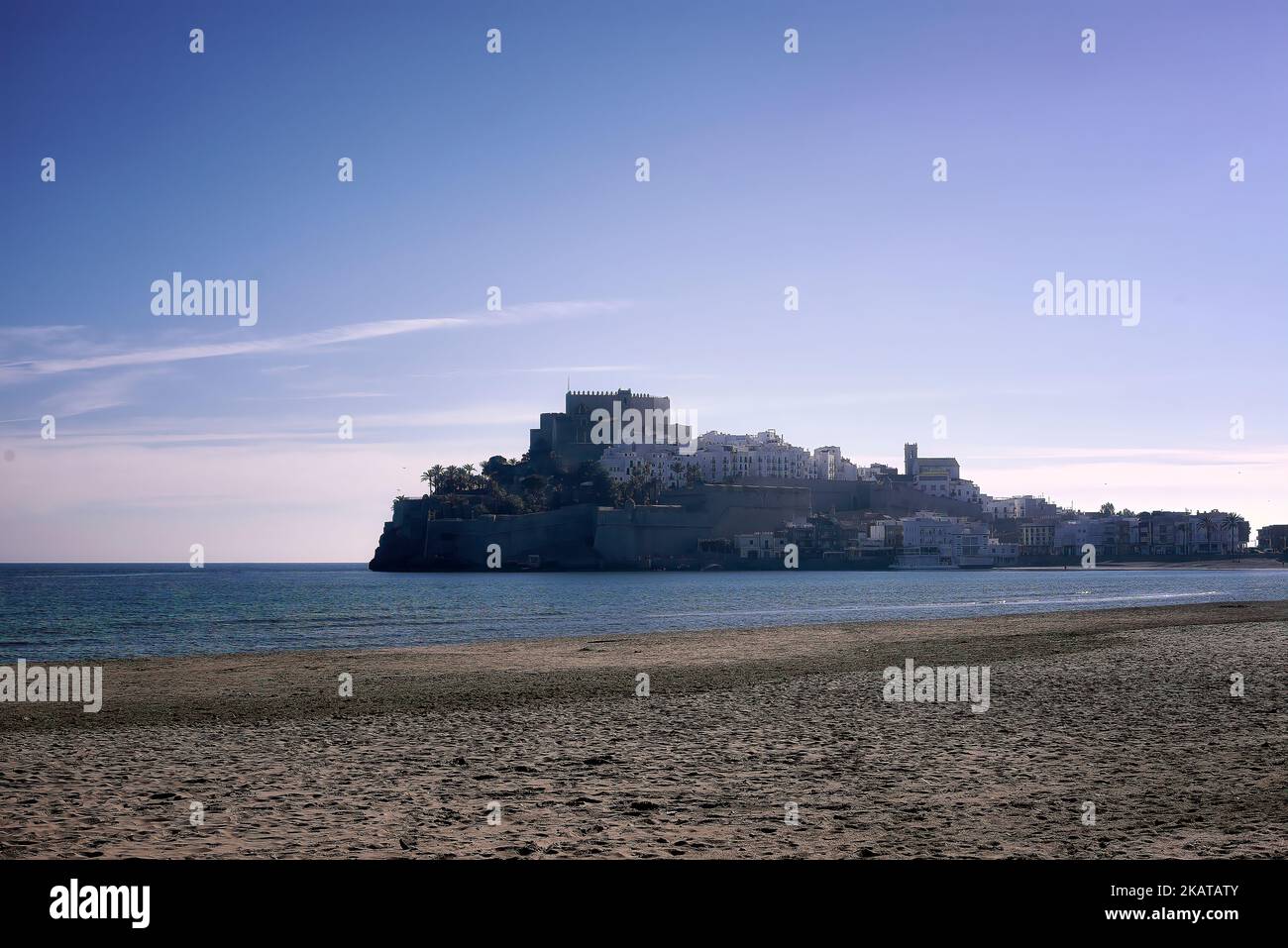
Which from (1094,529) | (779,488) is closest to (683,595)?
(779,488)

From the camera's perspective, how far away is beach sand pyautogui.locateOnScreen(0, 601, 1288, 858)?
7891 millimetres

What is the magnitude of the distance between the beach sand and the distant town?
12854 cm

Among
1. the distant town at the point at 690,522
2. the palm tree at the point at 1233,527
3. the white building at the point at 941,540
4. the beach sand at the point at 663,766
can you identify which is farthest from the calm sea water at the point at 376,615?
the palm tree at the point at 1233,527

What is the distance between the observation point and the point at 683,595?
7844 centimetres

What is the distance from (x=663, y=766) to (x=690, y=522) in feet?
478

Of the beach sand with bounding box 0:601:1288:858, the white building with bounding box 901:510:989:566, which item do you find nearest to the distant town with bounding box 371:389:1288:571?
the white building with bounding box 901:510:989:566

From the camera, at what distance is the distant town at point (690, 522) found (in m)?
151

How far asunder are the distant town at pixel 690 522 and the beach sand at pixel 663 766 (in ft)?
422

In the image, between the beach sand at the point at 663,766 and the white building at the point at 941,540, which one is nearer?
the beach sand at the point at 663,766

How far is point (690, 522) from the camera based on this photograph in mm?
156625

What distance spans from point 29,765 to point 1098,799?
10803 millimetres

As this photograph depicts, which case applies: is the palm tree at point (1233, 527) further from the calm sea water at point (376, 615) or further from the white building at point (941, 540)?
the calm sea water at point (376, 615)

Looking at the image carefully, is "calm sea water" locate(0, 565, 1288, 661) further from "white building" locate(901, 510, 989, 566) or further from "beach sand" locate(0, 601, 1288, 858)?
"white building" locate(901, 510, 989, 566)
